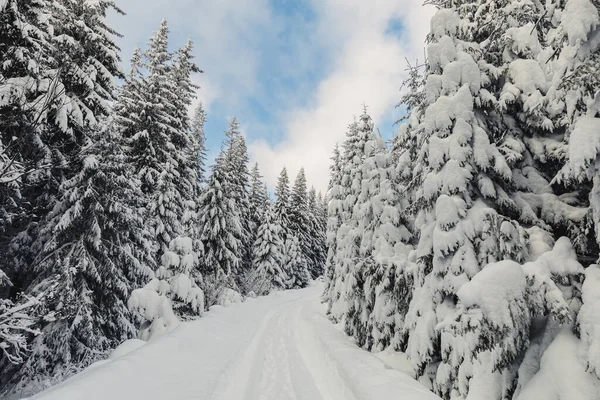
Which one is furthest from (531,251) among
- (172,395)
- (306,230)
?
(306,230)

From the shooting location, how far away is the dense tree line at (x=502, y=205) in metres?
4.35

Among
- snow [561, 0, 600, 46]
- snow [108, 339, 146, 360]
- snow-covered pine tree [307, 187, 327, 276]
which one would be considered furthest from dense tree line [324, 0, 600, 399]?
snow-covered pine tree [307, 187, 327, 276]

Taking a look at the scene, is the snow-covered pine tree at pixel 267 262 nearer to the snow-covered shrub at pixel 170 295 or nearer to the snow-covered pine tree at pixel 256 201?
the snow-covered pine tree at pixel 256 201

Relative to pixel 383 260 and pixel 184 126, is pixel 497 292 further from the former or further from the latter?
pixel 184 126

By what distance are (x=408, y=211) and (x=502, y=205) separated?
2480 millimetres

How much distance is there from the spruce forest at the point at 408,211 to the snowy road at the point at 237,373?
0.22 metres

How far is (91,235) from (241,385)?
866 cm

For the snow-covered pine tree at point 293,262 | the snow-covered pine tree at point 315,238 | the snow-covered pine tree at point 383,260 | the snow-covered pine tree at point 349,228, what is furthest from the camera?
the snow-covered pine tree at point 315,238

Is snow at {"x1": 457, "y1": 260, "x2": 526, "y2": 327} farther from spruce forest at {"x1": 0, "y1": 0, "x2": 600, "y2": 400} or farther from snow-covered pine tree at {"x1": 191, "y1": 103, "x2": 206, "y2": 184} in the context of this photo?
snow-covered pine tree at {"x1": 191, "y1": 103, "x2": 206, "y2": 184}

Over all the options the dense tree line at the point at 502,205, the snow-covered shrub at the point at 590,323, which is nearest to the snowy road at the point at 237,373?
the dense tree line at the point at 502,205

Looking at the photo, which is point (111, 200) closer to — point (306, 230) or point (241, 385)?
point (241, 385)

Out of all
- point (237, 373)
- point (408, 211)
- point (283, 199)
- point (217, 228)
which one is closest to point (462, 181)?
point (408, 211)

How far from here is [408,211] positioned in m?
9.13

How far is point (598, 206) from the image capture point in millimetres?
4137
